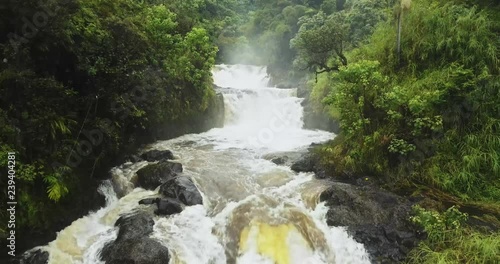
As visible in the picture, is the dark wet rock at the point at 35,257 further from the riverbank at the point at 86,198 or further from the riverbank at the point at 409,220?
the riverbank at the point at 409,220

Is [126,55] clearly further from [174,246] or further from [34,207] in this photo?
[174,246]

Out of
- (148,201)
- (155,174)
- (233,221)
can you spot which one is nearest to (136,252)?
(148,201)

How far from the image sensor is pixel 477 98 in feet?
28.9

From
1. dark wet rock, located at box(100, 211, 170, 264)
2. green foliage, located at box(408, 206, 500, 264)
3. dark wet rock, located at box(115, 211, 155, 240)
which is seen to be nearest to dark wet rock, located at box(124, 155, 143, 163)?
dark wet rock, located at box(115, 211, 155, 240)

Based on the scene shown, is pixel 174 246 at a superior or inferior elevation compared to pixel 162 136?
inferior

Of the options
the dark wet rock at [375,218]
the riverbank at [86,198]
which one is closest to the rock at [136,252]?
the riverbank at [86,198]

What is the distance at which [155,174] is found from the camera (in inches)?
384

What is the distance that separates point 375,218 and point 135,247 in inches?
212

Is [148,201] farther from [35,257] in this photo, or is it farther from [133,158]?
[133,158]

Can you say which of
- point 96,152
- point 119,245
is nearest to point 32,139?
point 96,152

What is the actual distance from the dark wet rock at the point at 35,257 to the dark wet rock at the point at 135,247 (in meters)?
1.07

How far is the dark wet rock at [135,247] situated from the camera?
6.58 meters

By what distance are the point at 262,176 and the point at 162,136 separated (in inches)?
227

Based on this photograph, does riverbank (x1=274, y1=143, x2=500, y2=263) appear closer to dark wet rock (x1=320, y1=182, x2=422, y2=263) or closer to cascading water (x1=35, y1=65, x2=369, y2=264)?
dark wet rock (x1=320, y1=182, x2=422, y2=263)
